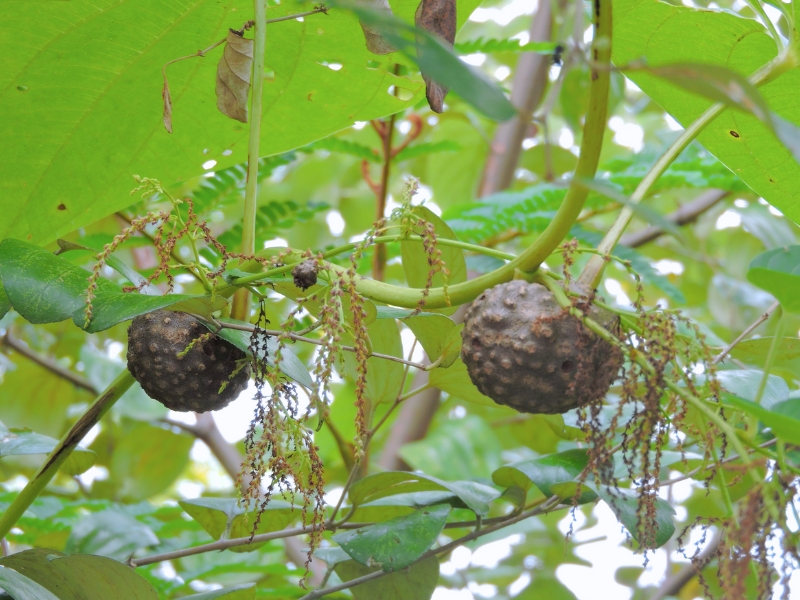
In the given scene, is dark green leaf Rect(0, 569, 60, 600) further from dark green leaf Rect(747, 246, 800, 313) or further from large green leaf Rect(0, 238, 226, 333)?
dark green leaf Rect(747, 246, 800, 313)

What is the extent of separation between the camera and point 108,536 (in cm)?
85

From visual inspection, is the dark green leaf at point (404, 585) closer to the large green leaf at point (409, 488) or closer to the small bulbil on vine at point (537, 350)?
the large green leaf at point (409, 488)

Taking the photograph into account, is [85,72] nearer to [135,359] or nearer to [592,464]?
[135,359]

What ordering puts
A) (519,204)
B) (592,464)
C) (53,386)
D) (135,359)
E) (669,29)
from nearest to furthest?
(592,464)
(135,359)
(669,29)
(519,204)
(53,386)

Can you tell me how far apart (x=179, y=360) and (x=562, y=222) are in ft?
0.84

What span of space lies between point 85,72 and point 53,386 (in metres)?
0.92

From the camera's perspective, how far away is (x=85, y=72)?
26.1 inches

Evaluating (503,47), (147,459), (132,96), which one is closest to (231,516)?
(132,96)

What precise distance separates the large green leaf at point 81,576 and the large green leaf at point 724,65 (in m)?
0.57

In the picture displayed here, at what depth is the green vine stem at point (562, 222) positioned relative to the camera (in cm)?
35

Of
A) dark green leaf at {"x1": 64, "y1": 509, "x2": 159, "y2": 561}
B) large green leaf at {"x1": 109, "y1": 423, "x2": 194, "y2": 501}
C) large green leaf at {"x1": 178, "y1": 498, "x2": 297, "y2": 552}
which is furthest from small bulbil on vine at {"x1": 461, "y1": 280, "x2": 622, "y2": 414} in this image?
large green leaf at {"x1": 109, "y1": 423, "x2": 194, "y2": 501}

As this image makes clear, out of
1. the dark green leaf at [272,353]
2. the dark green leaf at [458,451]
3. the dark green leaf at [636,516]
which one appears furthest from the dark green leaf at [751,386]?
the dark green leaf at [458,451]

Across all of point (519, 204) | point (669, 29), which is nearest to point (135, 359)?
point (669, 29)

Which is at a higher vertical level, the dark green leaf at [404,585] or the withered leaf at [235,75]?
the withered leaf at [235,75]
